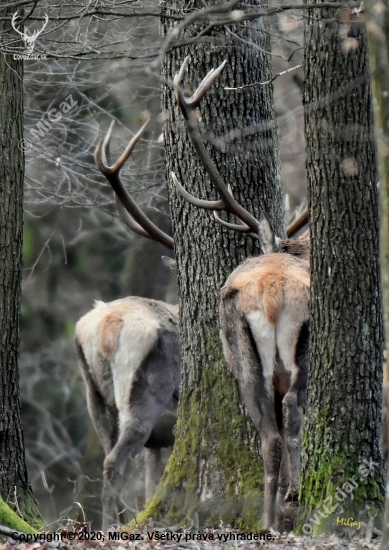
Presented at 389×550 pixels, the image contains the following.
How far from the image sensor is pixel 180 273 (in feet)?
25.5

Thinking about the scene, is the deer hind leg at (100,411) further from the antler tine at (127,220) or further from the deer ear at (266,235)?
the deer ear at (266,235)

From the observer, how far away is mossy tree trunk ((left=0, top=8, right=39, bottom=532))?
296 inches

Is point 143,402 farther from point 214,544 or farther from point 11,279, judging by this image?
point 214,544

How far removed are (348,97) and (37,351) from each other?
14934 mm

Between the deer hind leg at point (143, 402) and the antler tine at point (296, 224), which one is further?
the antler tine at point (296, 224)

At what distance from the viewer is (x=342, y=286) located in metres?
5.86

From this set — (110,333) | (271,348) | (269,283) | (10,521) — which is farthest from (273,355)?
(110,333)

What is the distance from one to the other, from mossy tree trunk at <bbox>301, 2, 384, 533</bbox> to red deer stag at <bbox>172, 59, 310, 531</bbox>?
613 millimetres

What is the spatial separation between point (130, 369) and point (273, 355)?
2460mm

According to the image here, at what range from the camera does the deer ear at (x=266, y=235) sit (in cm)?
729

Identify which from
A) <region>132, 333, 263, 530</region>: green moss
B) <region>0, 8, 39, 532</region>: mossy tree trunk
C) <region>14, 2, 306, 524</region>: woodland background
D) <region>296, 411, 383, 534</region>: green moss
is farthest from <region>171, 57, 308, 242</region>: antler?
<region>14, 2, 306, 524</region>: woodland background

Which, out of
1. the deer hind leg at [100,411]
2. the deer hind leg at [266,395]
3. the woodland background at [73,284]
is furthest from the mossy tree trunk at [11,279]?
the woodland background at [73,284]

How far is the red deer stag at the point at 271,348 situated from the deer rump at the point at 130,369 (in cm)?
194

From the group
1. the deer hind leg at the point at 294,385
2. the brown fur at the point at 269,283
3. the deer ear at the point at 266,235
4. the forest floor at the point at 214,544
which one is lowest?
the forest floor at the point at 214,544
